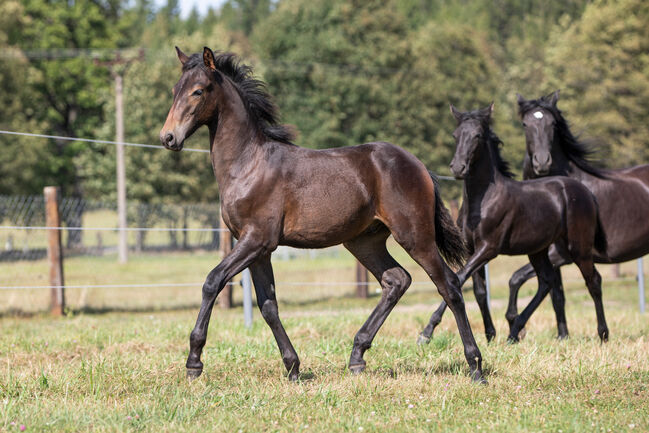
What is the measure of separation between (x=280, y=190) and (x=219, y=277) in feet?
2.63

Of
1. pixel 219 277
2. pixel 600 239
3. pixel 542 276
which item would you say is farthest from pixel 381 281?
pixel 600 239

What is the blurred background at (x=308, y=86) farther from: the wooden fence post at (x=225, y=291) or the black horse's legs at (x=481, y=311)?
the black horse's legs at (x=481, y=311)

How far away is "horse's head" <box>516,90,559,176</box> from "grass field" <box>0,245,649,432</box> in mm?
1992

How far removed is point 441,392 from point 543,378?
3.18ft

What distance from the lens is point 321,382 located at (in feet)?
17.4

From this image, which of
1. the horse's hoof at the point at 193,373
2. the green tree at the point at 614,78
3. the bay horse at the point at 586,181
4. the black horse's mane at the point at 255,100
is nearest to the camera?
the horse's hoof at the point at 193,373

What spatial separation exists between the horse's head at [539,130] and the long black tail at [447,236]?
2544 millimetres

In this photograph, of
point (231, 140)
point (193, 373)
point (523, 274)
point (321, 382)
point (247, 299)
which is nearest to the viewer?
point (193, 373)

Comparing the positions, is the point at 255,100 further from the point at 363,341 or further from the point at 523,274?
the point at 523,274

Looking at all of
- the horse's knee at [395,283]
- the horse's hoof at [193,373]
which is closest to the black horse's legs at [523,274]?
the horse's knee at [395,283]

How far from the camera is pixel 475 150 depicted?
7.07 m

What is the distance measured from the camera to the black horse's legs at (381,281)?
581 centimetres

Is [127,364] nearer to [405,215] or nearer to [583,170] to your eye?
[405,215]

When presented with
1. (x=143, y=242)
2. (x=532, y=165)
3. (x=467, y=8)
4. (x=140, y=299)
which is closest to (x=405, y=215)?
(x=532, y=165)
